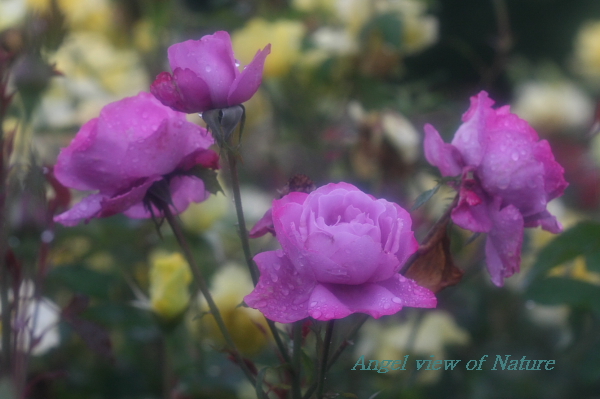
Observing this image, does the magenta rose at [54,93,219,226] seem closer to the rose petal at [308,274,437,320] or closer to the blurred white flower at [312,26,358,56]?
the rose petal at [308,274,437,320]

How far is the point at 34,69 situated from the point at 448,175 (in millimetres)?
403

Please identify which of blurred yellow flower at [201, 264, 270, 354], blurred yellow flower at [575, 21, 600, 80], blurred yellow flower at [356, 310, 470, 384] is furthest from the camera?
blurred yellow flower at [575, 21, 600, 80]

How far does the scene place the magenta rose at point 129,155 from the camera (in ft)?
1.38

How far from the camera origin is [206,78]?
0.40 meters

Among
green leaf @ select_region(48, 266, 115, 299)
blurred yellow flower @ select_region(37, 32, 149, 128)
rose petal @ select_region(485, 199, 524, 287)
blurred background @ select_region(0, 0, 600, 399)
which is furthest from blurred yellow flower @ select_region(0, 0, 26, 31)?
rose petal @ select_region(485, 199, 524, 287)

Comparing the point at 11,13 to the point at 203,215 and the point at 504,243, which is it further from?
the point at 504,243

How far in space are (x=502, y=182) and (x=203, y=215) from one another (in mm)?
532

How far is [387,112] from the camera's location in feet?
3.51

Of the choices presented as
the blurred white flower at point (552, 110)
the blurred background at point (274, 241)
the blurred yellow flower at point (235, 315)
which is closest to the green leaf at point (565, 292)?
the blurred background at point (274, 241)

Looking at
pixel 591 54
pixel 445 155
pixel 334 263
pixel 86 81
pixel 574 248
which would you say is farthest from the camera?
pixel 591 54

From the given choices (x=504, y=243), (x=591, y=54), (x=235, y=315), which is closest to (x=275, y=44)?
(x=235, y=315)

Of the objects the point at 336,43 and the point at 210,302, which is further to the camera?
the point at 336,43

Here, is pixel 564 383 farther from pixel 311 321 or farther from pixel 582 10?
pixel 582 10

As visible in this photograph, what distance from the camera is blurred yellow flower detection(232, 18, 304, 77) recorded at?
107 centimetres
